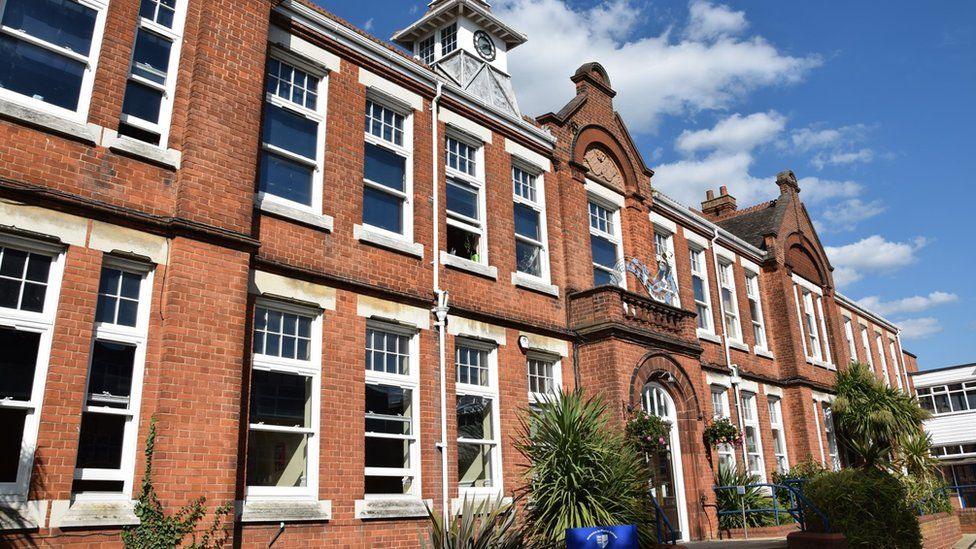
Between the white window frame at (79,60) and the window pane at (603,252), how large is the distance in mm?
10426

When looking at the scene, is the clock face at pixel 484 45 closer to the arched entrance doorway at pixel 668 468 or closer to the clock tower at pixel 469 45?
the clock tower at pixel 469 45

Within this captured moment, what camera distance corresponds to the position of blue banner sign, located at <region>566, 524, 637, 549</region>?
30.1 ft

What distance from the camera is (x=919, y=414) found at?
74.1ft

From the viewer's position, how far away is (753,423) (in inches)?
795

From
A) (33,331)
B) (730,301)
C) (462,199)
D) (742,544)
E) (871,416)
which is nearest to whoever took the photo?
(33,331)

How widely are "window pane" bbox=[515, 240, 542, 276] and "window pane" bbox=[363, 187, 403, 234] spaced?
297cm

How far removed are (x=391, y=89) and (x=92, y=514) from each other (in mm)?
8055

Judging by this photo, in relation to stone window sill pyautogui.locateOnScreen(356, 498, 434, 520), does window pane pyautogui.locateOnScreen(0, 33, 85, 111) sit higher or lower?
higher

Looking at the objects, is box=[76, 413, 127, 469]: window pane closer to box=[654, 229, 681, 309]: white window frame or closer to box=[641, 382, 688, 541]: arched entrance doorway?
box=[641, 382, 688, 541]: arched entrance doorway

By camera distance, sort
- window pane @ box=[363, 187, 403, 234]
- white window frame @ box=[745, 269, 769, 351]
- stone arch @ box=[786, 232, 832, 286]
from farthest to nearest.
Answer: stone arch @ box=[786, 232, 832, 286] < white window frame @ box=[745, 269, 769, 351] < window pane @ box=[363, 187, 403, 234]

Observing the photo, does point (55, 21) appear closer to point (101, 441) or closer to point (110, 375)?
point (110, 375)

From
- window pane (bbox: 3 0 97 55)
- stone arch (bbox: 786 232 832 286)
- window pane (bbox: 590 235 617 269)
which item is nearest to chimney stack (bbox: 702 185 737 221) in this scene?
stone arch (bbox: 786 232 832 286)

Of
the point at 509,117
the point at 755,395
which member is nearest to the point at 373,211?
the point at 509,117

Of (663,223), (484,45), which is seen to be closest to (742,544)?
(663,223)
